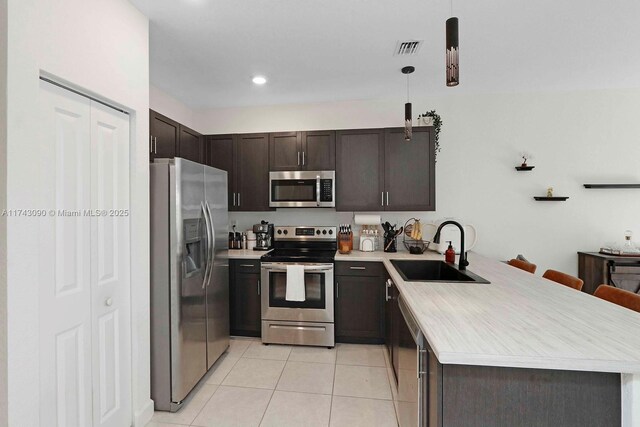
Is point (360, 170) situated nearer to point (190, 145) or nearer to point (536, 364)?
point (190, 145)

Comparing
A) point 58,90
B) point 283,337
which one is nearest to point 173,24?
point 58,90

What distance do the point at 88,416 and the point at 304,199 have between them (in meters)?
2.46

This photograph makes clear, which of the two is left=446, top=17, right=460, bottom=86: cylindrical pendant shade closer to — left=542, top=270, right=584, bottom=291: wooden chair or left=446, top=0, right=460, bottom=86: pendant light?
left=446, top=0, right=460, bottom=86: pendant light

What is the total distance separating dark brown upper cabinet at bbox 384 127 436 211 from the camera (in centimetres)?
327

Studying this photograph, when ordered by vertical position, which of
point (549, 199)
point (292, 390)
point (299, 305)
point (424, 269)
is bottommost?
point (292, 390)

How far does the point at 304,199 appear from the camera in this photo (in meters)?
3.42

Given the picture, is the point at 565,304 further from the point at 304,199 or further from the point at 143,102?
the point at 143,102

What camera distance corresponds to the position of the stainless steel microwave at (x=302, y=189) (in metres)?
3.35

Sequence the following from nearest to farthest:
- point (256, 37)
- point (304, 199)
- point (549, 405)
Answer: point (549, 405), point (256, 37), point (304, 199)

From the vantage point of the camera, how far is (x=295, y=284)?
117 inches

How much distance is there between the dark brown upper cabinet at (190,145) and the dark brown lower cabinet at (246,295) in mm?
1249

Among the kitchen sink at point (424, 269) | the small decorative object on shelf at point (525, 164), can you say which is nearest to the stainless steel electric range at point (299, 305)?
the kitchen sink at point (424, 269)

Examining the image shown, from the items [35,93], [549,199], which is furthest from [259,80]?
[549,199]

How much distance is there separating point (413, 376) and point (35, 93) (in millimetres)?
2138
